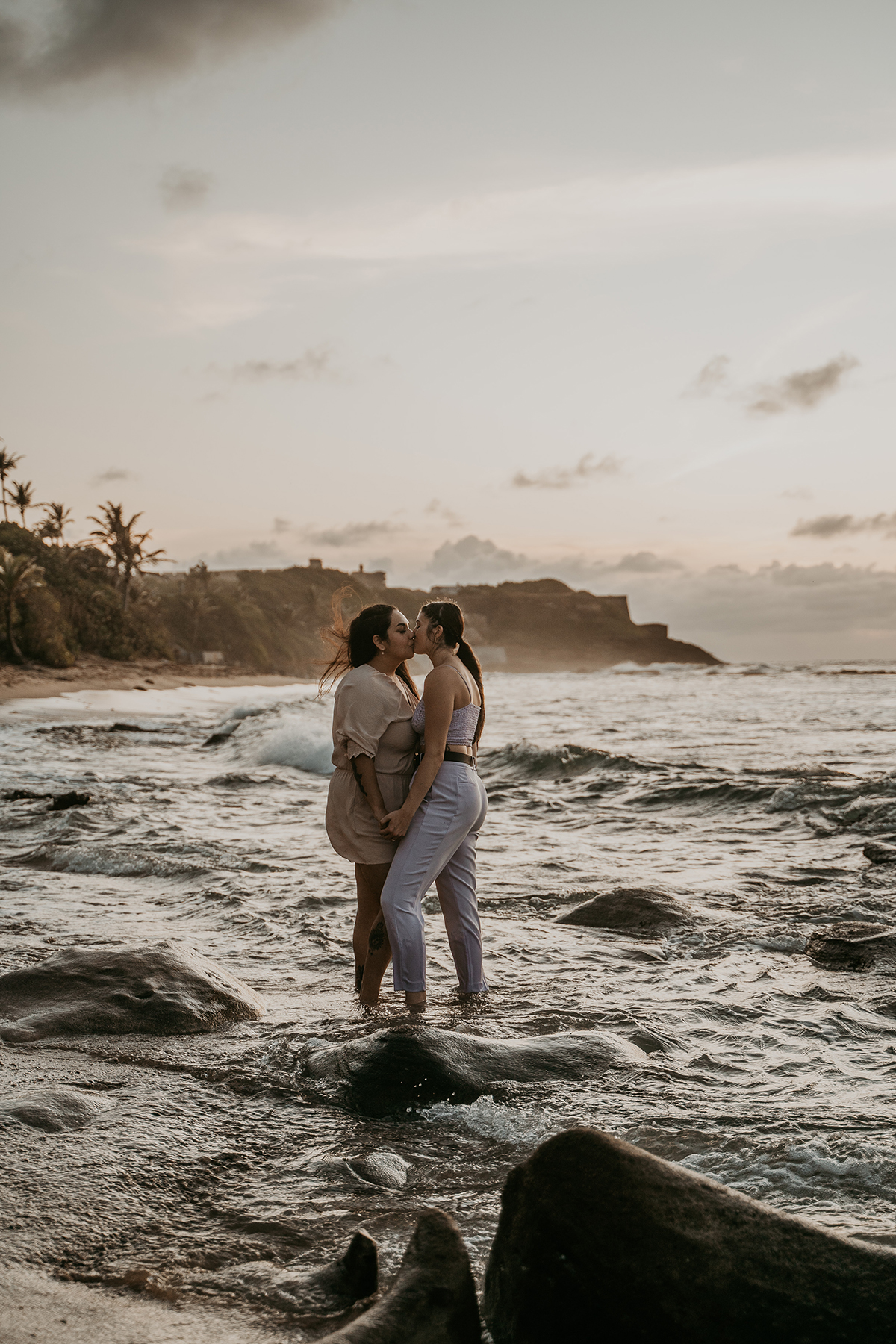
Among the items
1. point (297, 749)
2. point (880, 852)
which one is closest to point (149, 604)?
point (297, 749)

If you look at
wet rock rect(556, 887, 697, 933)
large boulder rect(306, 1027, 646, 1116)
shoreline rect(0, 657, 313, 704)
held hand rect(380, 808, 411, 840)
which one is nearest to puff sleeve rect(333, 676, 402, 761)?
held hand rect(380, 808, 411, 840)

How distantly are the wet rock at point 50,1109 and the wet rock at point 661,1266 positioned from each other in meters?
1.87

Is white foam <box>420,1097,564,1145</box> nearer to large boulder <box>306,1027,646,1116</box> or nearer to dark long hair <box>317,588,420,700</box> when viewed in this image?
large boulder <box>306,1027,646,1116</box>

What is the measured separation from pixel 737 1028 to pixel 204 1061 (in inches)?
101

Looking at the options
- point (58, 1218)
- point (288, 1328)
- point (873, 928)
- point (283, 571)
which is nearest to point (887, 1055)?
point (873, 928)

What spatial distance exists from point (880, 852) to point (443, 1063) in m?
6.28

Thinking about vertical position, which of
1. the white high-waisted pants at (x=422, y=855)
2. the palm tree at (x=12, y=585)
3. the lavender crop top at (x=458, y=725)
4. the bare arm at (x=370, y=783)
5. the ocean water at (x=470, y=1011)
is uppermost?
the palm tree at (x=12, y=585)

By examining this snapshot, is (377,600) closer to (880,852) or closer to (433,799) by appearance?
(880,852)

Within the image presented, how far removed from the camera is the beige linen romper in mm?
4801

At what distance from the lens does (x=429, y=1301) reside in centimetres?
220

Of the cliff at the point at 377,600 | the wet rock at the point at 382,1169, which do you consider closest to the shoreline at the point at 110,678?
the cliff at the point at 377,600

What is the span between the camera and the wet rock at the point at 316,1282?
254cm

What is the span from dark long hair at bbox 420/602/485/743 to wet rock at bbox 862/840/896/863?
5.31 meters

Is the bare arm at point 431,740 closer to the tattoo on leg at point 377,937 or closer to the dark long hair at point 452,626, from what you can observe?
the dark long hair at point 452,626
